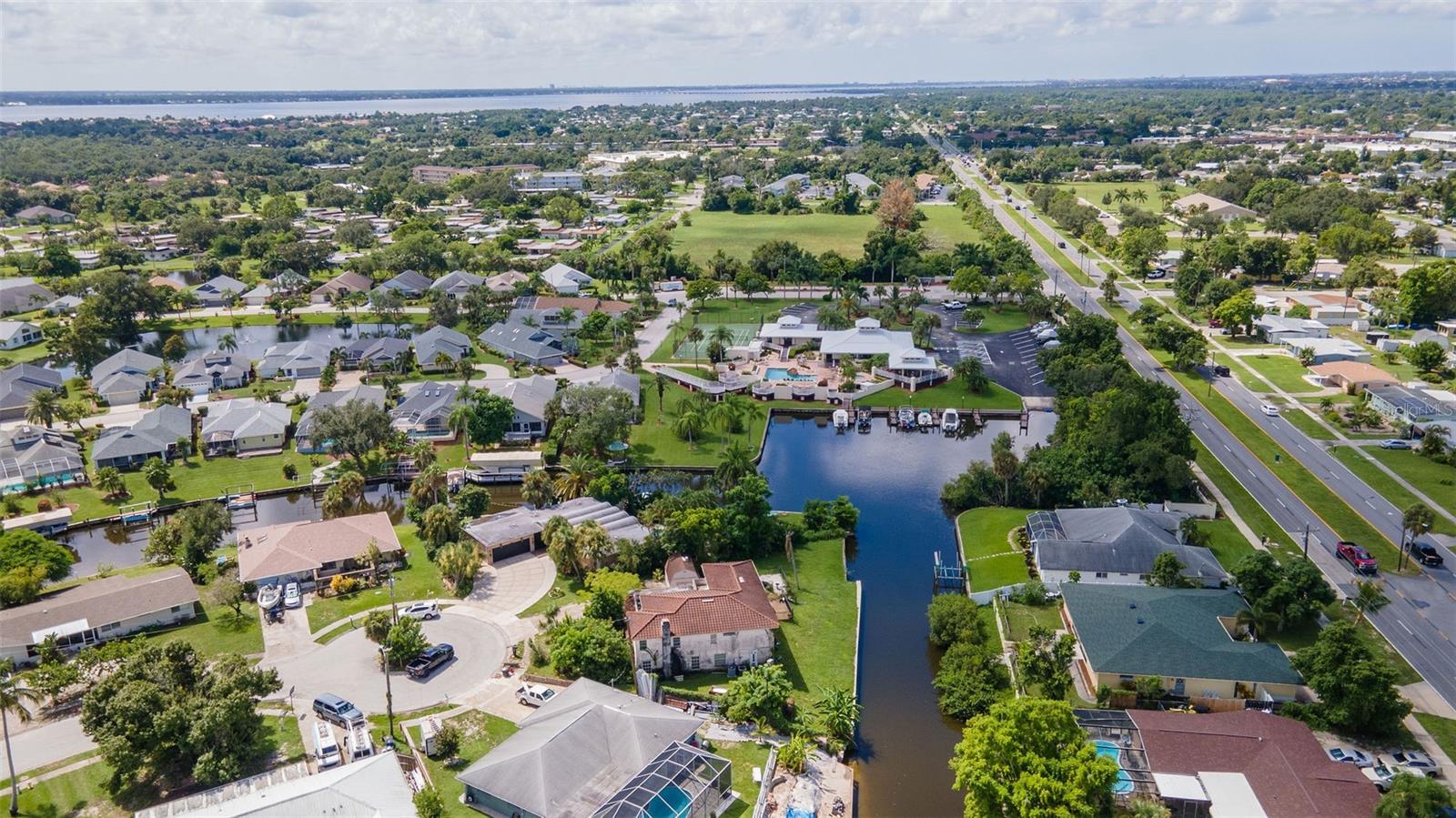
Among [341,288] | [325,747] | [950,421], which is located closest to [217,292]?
[341,288]

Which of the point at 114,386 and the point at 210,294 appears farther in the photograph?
the point at 210,294

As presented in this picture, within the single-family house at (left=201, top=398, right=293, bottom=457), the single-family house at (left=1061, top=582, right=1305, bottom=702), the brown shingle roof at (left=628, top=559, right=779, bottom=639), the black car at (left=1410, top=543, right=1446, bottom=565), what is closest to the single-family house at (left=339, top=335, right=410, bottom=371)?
the single-family house at (left=201, top=398, right=293, bottom=457)

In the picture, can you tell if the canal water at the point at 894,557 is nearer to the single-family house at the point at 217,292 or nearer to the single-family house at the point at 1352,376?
the single-family house at the point at 1352,376

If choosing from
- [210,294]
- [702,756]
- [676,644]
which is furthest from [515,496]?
[210,294]

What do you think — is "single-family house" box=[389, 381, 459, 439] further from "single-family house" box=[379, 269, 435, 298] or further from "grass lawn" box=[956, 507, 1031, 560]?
"single-family house" box=[379, 269, 435, 298]

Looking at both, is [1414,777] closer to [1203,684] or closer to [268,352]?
[1203,684]

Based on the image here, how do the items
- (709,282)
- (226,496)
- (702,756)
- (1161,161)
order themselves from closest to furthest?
(702,756), (226,496), (709,282), (1161,161)
